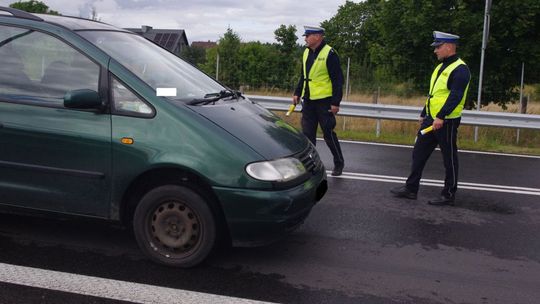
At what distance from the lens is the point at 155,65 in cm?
439

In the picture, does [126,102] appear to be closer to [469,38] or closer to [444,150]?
[444,150]

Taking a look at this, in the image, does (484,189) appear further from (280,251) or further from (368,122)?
(368,122)

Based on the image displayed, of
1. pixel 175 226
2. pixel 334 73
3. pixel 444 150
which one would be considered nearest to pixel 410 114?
pixel 334 73

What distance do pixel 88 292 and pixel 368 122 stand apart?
35.3 ft

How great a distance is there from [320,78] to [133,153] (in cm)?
355

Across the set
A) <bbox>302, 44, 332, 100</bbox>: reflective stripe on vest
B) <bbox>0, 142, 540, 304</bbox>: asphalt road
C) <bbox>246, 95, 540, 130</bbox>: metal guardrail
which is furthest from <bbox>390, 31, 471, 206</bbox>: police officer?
<bbox>246, 95, 540, 130</bbox>: metal guardrail

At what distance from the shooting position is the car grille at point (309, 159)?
4.08 m

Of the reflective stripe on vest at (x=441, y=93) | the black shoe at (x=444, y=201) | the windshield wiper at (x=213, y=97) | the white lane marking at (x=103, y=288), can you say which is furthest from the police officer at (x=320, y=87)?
the white lane marking at (x=103, y=288)

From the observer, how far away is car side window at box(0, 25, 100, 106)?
3973 mm

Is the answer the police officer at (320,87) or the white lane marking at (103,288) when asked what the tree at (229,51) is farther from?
the white lane marking at (103,288)

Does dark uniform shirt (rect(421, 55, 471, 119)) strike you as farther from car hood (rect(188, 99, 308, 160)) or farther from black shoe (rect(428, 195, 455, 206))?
car hood (rect(188, 99, 308, 160))

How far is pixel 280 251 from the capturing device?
4.27 metres

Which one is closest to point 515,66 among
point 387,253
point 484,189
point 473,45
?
point 473,45

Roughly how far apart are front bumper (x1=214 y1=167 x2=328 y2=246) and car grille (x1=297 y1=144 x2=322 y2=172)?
11.6 inches
